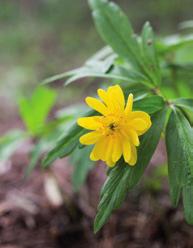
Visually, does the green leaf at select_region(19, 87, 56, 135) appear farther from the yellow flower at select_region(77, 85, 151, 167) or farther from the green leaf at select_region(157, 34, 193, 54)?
the yellow flower at select_region(77, 85, 151, 167)

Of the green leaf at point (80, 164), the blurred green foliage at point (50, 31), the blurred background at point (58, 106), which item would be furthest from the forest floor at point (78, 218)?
the blurred green foliage at point (50, 31)

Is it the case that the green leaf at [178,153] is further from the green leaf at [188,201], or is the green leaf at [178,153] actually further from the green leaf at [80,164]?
the green leaf at [80,164]

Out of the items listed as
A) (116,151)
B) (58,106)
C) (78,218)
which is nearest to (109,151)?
(116,151)

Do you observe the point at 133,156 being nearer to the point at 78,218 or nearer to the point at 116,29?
the point at 116,29

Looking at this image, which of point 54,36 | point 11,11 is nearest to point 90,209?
point 54,36

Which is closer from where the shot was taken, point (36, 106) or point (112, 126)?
point (112, 126)

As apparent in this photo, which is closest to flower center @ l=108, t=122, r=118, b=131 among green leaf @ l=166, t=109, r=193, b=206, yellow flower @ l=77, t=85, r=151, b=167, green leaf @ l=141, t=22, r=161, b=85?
yellow flower @ l=77, t=85, r=151, b=167

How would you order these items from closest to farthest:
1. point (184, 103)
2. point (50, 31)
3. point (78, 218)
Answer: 1. point (184, 103)
2. point (78, 218)
3. point (50, 31)
